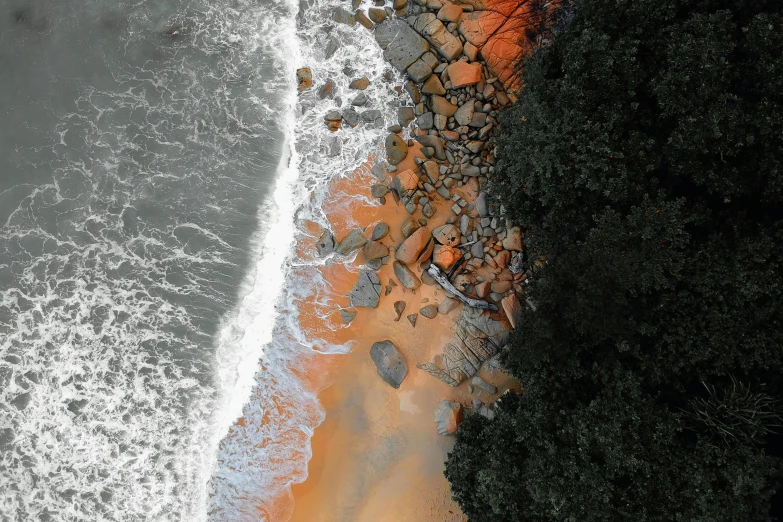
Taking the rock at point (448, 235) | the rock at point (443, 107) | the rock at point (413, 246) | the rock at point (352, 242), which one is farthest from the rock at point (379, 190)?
the rock at point (443, 107)

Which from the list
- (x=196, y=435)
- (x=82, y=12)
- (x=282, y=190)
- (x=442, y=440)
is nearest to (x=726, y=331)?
(x=442, y=440)

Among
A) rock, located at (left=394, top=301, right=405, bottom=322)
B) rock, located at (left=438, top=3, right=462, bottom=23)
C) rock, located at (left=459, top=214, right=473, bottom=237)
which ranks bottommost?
rock, located at (left=394, top=301, right=405, bottom=322)

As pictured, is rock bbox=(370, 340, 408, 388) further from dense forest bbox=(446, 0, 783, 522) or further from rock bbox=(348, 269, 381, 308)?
dense forest bbox=(446, 0, 783, 522)

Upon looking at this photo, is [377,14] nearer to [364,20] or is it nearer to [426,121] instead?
[364,20]

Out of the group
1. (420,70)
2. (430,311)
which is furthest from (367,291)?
(420,70)

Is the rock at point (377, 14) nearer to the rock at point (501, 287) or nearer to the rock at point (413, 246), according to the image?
the rock at point (413, 246)

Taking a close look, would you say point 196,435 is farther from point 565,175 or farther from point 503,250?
point 565,175

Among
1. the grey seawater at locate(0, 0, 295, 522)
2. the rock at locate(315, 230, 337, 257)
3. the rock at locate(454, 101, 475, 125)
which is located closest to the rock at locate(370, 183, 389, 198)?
the rock at locate(315, 230, 337, 257)
